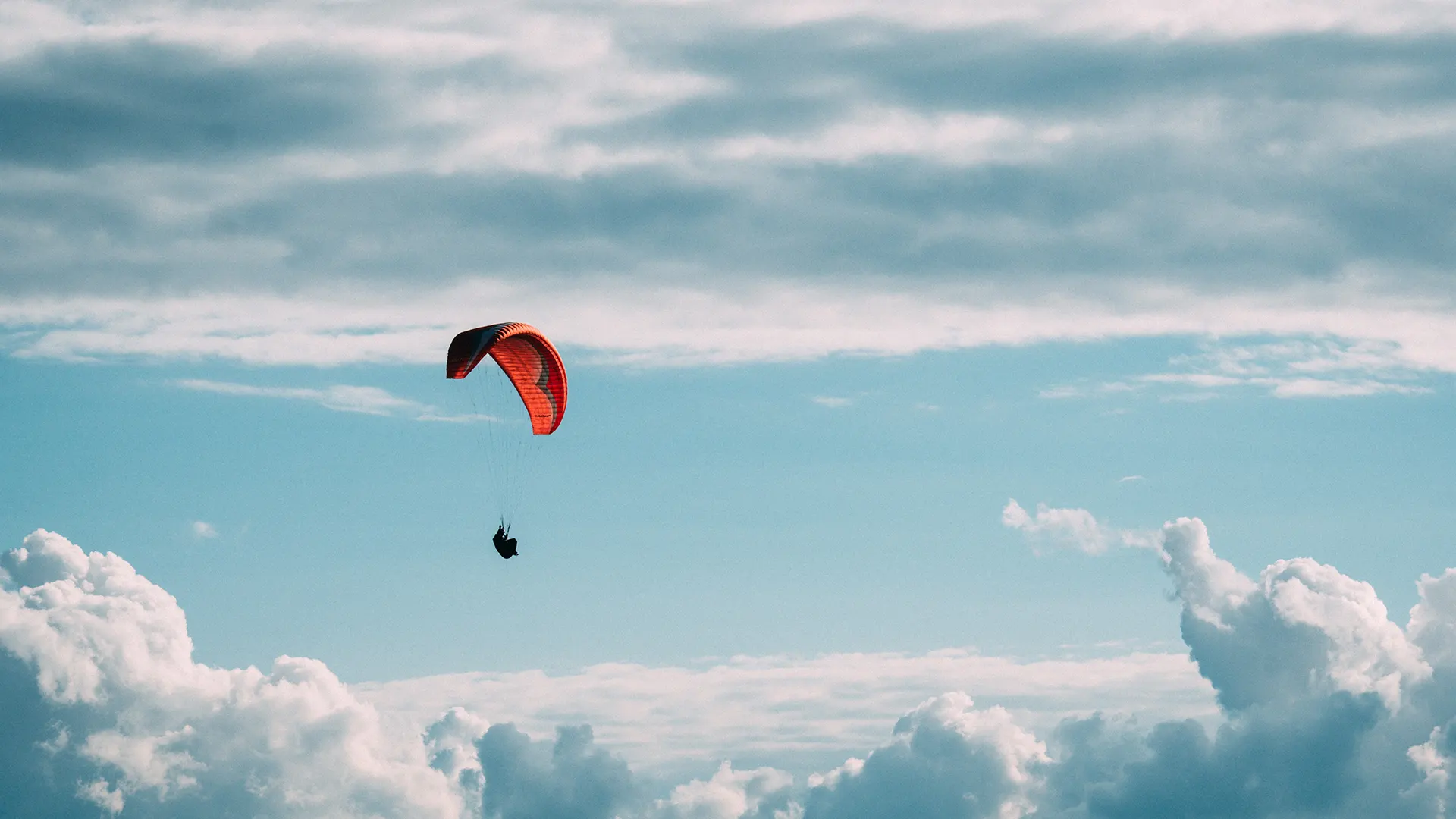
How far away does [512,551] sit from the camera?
102688 millimetres

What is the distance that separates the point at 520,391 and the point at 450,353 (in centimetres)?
978

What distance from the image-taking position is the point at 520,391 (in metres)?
109

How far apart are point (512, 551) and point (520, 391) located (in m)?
10.5

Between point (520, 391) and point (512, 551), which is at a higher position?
point (520, 391)

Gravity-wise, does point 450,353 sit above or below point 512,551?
above

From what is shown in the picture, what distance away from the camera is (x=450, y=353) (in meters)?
99.8

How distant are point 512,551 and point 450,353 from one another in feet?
36.0

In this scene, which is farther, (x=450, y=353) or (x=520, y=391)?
(x=520, y=391)
